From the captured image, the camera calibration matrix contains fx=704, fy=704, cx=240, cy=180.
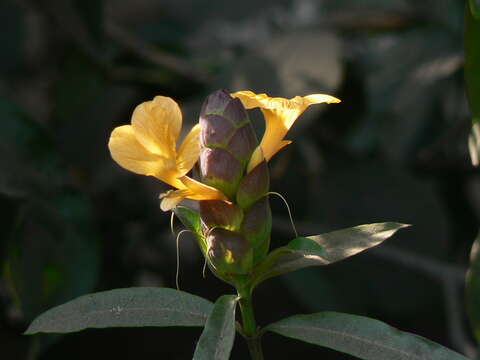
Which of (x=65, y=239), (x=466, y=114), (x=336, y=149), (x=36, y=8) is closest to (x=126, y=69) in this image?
(x=36, y=8)

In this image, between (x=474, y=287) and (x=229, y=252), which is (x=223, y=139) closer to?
(x=229, y=252)

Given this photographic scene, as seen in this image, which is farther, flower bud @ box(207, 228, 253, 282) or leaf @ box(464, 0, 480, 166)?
leaf @ box(464, 0, 480, 166)

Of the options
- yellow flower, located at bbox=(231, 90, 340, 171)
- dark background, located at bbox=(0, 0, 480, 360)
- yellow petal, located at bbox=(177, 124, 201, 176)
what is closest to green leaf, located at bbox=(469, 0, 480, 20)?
yellow flower, located at bbox=(231, 90, 340, 171)

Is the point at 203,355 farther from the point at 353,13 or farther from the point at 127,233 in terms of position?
the point at 353,13

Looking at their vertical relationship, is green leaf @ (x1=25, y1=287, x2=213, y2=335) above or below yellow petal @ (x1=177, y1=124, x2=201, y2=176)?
below

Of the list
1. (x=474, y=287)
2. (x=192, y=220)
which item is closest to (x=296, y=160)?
(x=474, y=287)

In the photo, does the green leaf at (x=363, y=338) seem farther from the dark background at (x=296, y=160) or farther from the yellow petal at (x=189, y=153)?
the dark background at (x=296, y=160)

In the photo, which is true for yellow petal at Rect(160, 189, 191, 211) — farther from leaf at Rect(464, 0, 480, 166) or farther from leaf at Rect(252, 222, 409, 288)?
leaf at Rect(464, 0, 480, 166)
